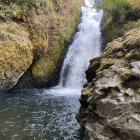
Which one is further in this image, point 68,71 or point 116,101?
point 68,71

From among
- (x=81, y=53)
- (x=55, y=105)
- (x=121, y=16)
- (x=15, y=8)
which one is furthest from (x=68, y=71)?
(x=55, y=105)

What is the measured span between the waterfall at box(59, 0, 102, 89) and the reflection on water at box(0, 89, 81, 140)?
375cm

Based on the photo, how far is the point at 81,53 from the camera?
26750 mm

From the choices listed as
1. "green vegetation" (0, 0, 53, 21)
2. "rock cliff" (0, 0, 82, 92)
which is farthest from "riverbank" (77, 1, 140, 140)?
"green vegetation" (0, 0, 53, 21)

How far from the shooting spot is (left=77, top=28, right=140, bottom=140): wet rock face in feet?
28.0

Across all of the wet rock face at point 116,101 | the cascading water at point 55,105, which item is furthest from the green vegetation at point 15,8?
the wet rock face at point 116,101

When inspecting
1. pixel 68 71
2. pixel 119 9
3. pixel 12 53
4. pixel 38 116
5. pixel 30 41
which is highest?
pixel 119 9

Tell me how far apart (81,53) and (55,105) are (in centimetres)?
1046

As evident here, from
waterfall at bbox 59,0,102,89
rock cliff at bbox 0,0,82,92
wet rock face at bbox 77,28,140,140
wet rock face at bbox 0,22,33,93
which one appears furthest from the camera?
waterfall at bbox 59,0,102,89

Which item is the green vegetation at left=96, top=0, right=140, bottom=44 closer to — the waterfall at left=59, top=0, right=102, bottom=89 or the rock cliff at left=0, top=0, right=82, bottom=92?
the waterfall at left=59, top=0, right=102, bottom=89

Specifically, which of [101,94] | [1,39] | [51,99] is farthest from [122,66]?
[1,39]

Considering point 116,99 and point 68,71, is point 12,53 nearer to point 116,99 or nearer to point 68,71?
point 68,71

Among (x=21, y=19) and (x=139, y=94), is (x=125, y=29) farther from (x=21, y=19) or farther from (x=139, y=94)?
(x=139, y=94)

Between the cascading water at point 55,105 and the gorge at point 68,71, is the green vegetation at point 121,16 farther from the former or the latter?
the cascading water at point 55,105
